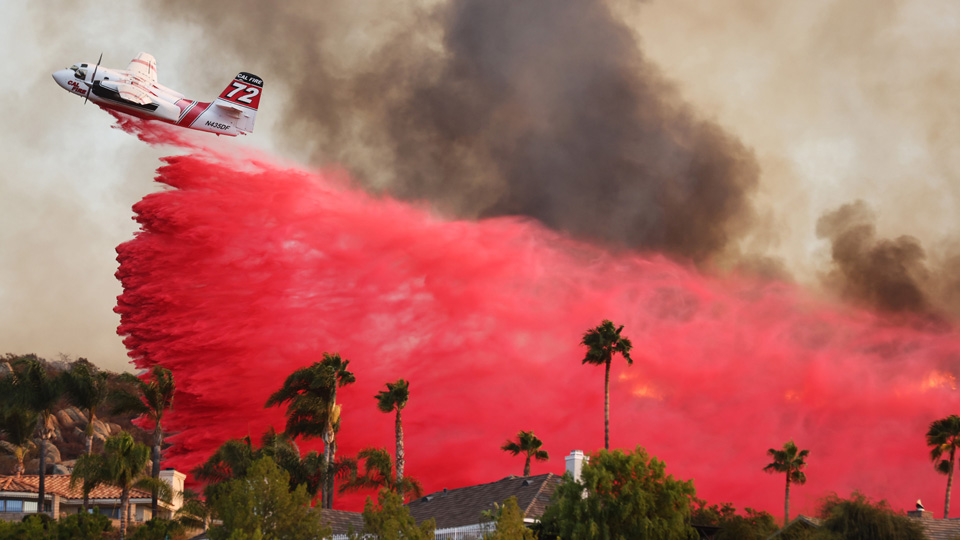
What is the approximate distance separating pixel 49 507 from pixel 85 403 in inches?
287

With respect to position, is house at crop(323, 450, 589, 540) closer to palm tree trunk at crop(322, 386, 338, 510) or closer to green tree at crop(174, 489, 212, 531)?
green tree at crop(174, 489, 212, 531)

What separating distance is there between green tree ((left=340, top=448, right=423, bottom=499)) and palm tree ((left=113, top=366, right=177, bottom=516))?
1235 centimetres

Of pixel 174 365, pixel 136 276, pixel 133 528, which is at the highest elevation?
pixel 136 276

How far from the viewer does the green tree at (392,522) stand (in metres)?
32.5

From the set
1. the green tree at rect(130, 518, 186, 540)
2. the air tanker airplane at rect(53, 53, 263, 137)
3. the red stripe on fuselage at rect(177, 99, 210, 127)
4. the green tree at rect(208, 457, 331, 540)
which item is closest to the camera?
the green tree at rect(208, 457, 331, 540)

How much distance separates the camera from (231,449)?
56.4m

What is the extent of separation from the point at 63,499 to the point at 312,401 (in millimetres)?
20156

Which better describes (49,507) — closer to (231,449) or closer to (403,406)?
(231,449)

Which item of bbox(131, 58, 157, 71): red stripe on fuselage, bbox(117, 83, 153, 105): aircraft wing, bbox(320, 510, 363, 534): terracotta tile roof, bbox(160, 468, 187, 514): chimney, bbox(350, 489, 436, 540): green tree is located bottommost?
bbox(320, 510, 363, 534): terracotta tile roof

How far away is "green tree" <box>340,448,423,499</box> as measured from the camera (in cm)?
6600

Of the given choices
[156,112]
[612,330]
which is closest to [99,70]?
[156,112]

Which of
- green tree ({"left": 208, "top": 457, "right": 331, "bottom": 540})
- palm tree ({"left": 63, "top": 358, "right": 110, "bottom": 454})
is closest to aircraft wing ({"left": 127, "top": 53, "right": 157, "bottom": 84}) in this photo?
palm tree ({"left": 63, "top": 358, "right": 110, "bottom": 454})

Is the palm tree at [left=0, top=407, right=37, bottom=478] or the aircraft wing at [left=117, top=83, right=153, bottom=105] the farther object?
the palm tree at [left=0, top=407, right=37, bottom=478]

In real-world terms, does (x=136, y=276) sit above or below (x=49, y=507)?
above
